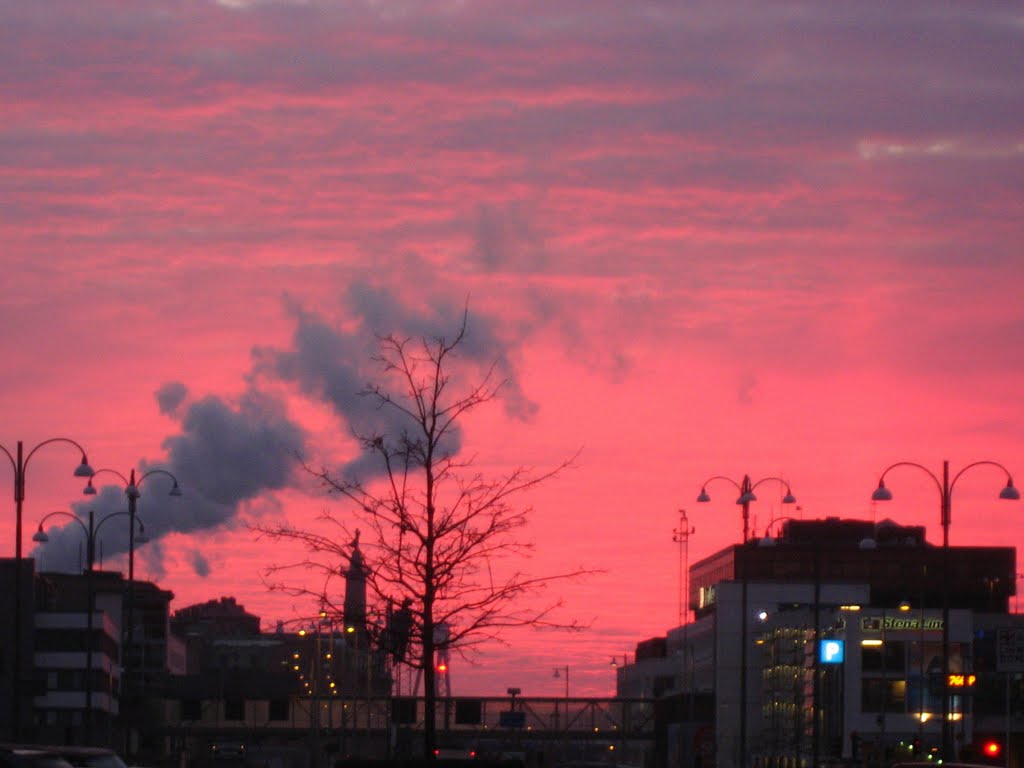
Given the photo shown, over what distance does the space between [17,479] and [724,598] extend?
410ft

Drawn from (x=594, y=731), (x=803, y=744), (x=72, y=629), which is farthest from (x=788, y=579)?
(x=72, y=629)

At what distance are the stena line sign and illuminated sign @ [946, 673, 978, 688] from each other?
4388 mm

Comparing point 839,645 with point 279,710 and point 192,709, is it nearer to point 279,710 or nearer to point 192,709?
point 192,709

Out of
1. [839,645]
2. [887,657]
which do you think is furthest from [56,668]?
[887,657]

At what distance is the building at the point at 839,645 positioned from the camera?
422 feet

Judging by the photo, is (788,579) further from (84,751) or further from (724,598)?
(84,751)

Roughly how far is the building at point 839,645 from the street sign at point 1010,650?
2011cm

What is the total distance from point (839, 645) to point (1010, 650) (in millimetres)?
47002

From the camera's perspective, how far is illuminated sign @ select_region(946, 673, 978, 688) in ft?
387

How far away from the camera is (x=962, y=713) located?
135 m

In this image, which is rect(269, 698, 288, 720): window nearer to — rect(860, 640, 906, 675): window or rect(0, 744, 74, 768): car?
rect(860, 640, 906, 675): window

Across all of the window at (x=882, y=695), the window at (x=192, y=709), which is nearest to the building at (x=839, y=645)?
the window at (x=882, y=695)

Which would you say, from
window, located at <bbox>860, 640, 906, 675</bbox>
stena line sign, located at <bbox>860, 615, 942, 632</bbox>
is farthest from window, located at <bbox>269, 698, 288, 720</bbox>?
stena line sign, located at <bbox>860, 615, 942, 632</bbox>

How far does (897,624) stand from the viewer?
433 feet
